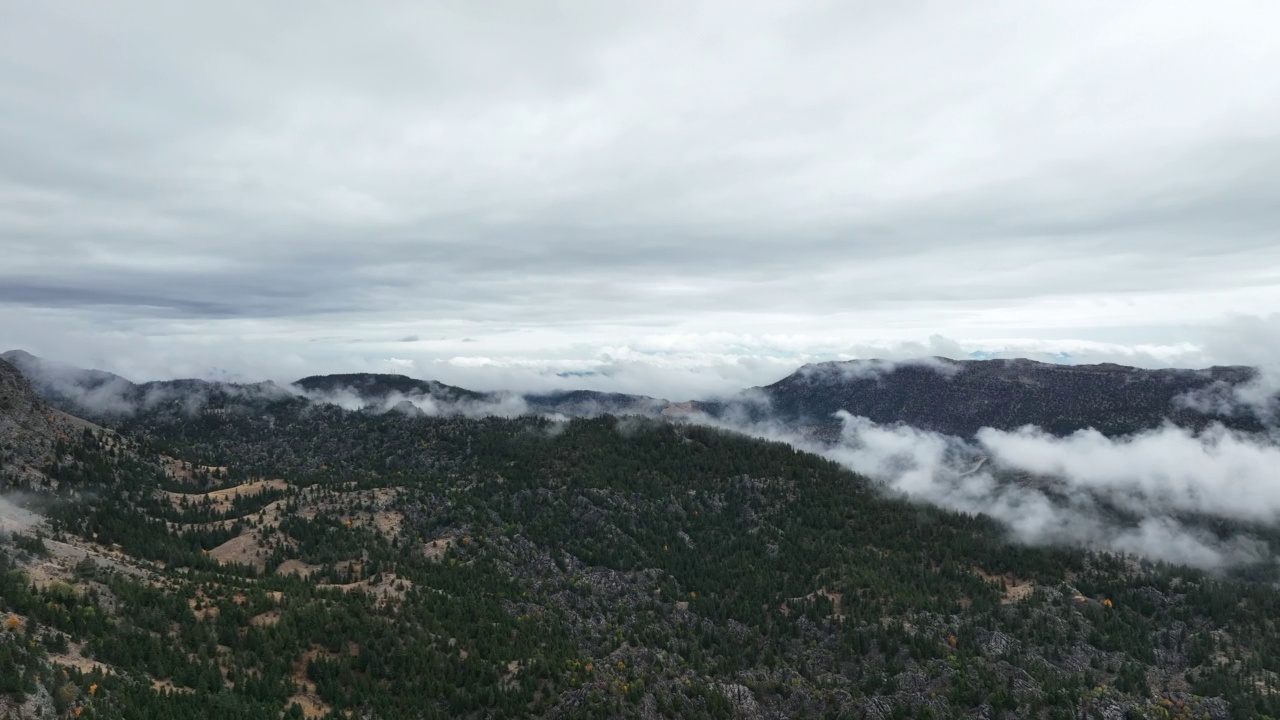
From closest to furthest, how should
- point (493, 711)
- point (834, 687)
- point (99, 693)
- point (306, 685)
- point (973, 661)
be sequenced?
1. point (99, 693)
2. point (306, 685)
3. point (493, 711)
4. point (834, 687)
5. point (973, 661)

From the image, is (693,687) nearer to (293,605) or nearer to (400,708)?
(400,708)

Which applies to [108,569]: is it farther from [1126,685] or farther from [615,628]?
[1126,685]

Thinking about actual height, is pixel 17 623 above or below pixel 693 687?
above

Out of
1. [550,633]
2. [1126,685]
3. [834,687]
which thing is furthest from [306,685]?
[1126,685]

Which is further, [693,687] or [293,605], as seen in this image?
[693,687]

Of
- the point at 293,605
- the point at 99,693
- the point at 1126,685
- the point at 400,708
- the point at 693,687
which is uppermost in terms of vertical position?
the point at 99,693

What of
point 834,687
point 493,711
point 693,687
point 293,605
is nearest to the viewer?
point 493,711

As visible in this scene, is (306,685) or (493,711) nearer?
(306,685)

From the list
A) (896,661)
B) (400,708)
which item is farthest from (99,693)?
(896,661)

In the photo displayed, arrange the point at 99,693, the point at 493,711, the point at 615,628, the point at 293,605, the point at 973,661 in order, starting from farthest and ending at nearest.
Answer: the point at 615,628
the point at 973,661
the point at 293,605
the point at 493,711
the point at 99,693
